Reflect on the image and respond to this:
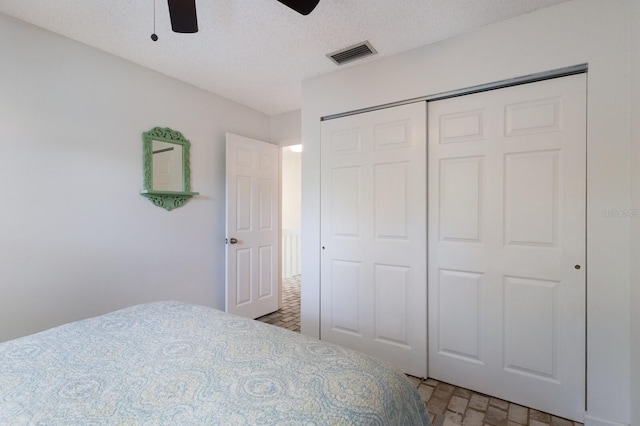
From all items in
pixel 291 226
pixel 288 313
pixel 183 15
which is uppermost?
pixel 183 15

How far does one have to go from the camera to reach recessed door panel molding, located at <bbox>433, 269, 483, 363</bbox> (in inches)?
77.2

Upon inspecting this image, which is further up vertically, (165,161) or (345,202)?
(165,161)

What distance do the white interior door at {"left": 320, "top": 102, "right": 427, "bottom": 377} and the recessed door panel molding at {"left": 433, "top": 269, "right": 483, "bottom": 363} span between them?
13cm

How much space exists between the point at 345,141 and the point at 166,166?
1550 mm

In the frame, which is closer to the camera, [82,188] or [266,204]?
[82,188]

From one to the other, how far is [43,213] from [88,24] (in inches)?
48.5

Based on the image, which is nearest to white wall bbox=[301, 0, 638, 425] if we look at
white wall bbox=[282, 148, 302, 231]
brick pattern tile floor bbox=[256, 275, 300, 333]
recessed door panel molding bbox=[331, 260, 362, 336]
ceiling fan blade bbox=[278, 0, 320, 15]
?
ceiling fan blade bbox=[278, 0, 320, 15]

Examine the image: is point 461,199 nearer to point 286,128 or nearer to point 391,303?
point 391,303

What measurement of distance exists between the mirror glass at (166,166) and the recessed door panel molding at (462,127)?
221cm

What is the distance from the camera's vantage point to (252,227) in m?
3.26


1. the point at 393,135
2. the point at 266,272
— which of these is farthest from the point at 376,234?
the point at 266,272

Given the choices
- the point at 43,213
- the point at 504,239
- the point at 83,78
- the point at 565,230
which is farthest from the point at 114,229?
the point at 565,230

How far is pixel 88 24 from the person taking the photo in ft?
6.19

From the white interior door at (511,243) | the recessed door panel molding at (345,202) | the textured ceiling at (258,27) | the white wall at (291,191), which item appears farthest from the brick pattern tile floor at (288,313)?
the textured ceiling at (258,27)
